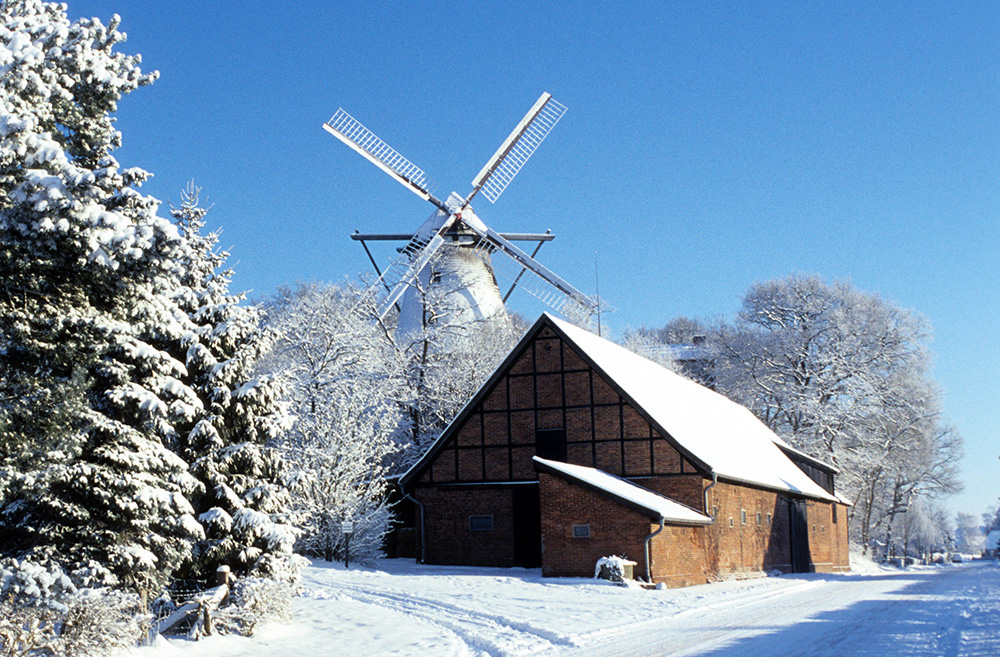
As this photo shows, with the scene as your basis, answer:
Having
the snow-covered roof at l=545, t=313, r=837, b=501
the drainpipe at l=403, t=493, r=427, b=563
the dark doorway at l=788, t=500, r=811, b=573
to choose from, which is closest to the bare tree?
the snow-covered roof at l=545, t=313, r=837, b=501

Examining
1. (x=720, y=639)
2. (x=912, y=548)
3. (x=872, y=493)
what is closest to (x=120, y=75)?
(x=720, y=639)

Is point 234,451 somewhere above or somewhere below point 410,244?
below

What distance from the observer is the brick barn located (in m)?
24.4

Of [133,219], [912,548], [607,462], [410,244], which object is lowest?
[912,548]

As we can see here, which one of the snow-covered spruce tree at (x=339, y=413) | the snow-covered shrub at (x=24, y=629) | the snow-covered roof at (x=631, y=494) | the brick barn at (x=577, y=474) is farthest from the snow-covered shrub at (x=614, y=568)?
the snow-covered shrub at (x=24, y=629)

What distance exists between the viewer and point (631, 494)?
24.5 meters

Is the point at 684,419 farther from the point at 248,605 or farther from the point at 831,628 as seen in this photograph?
the point at 248,605

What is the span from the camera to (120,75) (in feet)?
38.6

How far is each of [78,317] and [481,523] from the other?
20.1m

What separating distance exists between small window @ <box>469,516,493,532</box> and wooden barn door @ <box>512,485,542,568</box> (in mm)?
841

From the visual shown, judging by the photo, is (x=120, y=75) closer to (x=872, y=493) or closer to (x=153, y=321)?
(x=153, y=321)

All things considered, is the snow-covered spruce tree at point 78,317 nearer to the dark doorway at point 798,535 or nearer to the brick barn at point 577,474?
the brick barn at point 577,474

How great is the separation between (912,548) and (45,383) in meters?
126

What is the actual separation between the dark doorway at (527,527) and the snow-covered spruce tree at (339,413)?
4218 mm
